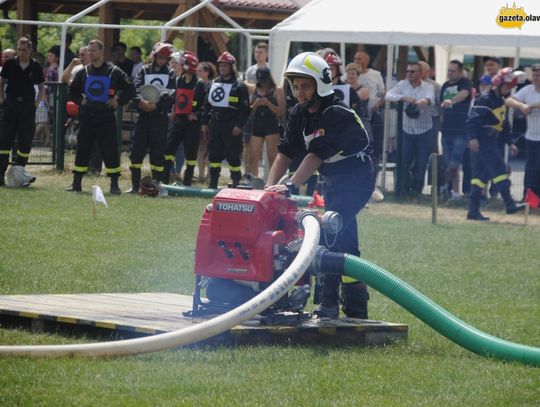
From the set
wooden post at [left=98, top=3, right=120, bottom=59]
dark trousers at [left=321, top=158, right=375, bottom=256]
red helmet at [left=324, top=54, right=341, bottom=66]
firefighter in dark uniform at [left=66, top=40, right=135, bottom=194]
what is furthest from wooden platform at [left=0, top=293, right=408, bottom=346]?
wooden post at [left=98, top=3, right=120, bottom=59]

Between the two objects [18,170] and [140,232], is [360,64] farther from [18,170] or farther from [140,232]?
[140,232]

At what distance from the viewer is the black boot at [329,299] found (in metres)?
8.19

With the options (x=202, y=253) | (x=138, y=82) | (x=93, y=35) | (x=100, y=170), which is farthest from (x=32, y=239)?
(x=93, y=35)

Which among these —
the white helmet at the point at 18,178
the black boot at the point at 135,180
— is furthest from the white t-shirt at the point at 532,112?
the white helmet at the point at 18,178

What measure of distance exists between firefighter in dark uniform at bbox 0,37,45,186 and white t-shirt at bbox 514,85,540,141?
750 cm

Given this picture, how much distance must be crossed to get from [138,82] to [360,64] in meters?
3.88

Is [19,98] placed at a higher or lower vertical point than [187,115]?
higher

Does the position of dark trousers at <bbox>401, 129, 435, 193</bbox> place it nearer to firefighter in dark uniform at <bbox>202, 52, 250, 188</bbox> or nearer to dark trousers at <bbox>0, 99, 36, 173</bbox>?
firefighter in dark uniform at <bbox>202, 52, 250, 188</bbox>

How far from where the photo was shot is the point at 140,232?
44.1 ft

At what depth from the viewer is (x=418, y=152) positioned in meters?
19.1

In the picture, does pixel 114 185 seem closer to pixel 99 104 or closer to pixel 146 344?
pixel 99 104

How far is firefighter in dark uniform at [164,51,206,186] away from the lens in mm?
18391

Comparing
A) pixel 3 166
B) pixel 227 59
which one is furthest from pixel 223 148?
pixel 3 166

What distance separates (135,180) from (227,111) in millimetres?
1783
